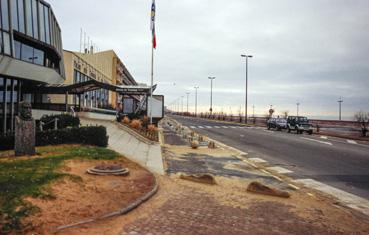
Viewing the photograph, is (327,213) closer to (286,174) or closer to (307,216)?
(307,216)

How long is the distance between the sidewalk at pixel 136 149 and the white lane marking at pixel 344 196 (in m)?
5.23

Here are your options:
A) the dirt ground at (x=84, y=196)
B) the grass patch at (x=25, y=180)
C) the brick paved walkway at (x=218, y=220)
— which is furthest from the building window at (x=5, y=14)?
the brick paved walkway at (x=218, y=220)

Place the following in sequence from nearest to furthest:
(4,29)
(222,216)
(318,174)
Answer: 1. (222,216)
2. (318,174)
3. (4,29)

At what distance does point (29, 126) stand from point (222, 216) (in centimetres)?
822

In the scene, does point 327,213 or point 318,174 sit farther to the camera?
Result: point 318,174

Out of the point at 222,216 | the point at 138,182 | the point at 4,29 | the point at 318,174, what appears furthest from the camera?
the point at 4,29

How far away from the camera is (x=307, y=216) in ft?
26.9

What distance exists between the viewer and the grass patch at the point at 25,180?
6461 mm

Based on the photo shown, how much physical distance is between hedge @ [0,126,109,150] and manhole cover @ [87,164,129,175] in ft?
17.4

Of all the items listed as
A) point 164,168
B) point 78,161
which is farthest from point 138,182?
point 164,168

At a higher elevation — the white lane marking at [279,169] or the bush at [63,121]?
the bush at [63,121]

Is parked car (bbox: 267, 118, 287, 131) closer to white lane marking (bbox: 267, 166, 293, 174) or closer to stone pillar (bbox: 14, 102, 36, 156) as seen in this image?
white lane marking (bbox: 267, 166, 293, 174)

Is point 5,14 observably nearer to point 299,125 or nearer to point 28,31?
point 28,31

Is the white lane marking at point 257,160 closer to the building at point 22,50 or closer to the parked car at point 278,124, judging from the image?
the building at point 22,50
